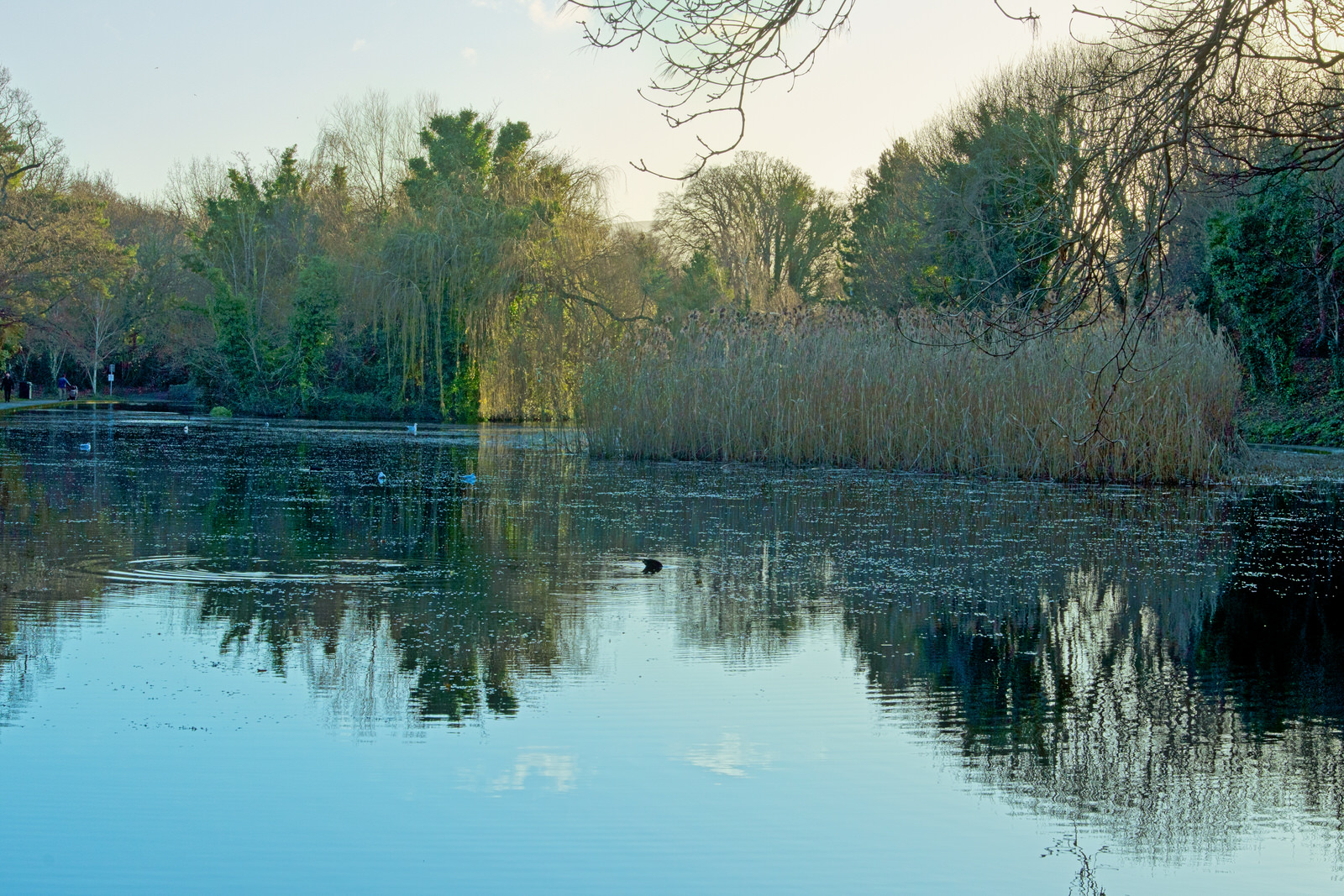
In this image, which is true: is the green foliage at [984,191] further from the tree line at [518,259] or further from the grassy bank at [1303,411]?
the grassy bank at [1303,411]

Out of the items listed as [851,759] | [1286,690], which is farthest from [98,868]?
[1286,690]

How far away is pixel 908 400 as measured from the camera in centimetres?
1523

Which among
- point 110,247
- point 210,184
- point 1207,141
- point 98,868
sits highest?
point 210,184

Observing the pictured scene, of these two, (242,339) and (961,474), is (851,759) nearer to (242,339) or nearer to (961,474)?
(961,474)

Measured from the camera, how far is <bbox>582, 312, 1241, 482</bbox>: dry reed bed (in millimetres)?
13664

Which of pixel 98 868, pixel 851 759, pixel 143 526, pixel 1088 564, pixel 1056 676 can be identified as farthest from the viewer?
pixel 143 526

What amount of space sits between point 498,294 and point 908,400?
Result: 52.5 feet

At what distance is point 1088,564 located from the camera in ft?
26.2

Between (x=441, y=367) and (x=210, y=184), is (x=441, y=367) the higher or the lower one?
the lower one

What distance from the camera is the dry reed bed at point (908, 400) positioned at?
44.8 feet

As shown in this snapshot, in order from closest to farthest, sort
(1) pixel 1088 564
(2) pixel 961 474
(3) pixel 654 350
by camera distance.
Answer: (1) pixel 1088 564 → (2) pixel 961 474 → (3) pixel 654 350

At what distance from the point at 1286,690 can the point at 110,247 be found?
36.5 metres

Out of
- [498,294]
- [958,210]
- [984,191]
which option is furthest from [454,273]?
[984,191]

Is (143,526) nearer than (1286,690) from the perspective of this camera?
No
